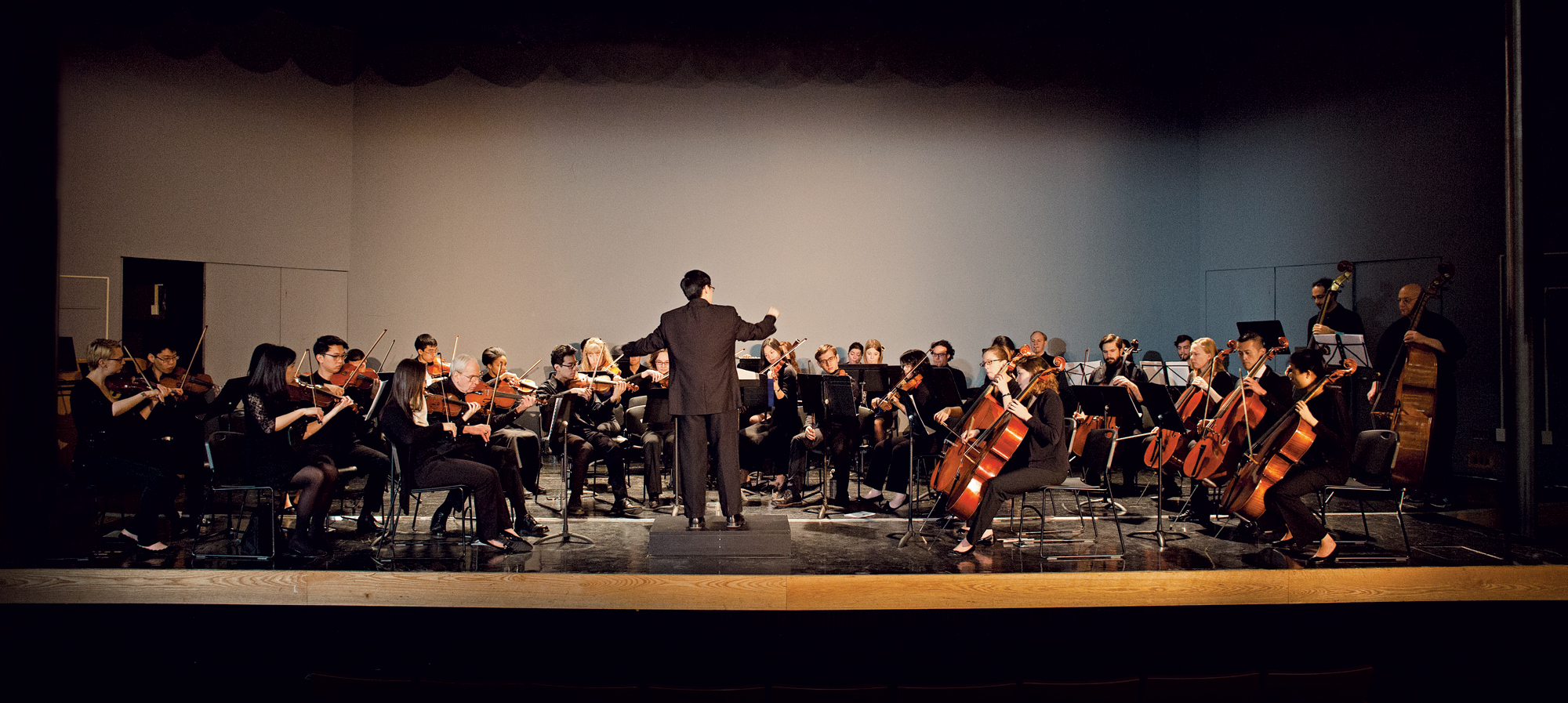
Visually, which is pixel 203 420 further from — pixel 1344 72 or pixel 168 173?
pixel 1344 72

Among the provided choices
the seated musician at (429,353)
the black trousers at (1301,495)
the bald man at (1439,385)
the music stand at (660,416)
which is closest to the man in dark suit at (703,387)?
the music stand at (660,416)

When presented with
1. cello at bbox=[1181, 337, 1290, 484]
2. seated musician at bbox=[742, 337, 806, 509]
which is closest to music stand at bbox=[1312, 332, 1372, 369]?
cello at bbox=[1181, 337, 1290, 484]

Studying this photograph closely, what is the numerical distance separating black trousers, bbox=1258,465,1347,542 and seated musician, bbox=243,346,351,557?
14.4 ft

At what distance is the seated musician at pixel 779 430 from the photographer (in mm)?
5754

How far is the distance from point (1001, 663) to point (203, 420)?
164 inches

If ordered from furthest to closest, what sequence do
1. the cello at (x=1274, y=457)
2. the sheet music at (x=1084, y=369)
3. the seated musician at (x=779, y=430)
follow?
the sheet music at (x=1084, y=369) → the seated musician at (x=779, y=430) → the cello at (x=1274, y=457)

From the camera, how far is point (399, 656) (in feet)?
13.3

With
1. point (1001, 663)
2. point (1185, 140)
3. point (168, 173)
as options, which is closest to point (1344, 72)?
point (1185, 140)

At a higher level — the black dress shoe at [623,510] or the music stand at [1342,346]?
the music stand at [1342,346]

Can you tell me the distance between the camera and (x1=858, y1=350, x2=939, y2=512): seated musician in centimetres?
528

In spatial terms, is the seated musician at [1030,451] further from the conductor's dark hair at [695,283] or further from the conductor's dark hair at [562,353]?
the conductor's dark hair at [562,353]

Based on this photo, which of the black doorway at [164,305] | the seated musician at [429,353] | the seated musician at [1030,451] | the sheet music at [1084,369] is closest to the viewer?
the seated musician at [1030,451]

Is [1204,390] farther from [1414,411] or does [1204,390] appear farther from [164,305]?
[164,305]

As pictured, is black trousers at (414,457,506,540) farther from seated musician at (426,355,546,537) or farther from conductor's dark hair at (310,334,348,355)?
conductor's dark hair at (310,334,348,355)
